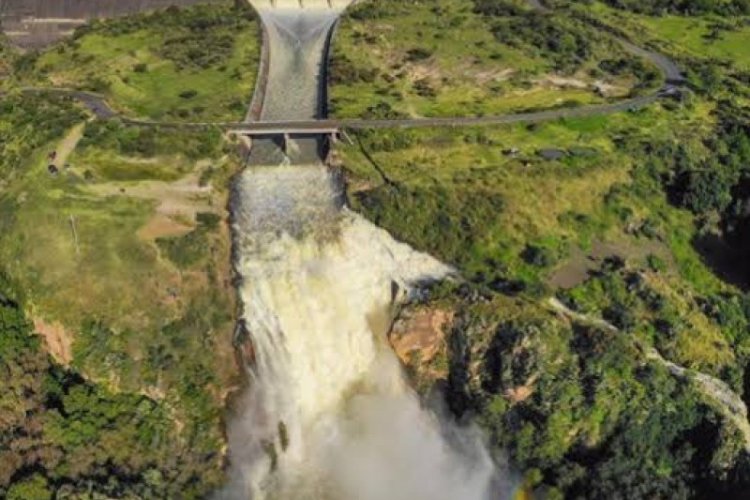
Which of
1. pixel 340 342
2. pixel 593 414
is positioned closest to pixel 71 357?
pixel 340 342

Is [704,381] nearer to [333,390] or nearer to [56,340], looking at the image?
[333,390]

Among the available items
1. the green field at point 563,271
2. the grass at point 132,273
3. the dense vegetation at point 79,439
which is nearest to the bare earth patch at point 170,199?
the grass at point 132,273

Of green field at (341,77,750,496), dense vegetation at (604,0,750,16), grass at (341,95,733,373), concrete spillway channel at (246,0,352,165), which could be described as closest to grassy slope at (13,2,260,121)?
concrete spillway channel at (246,0,352,165)

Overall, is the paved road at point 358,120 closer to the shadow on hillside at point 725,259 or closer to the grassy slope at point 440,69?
the grassy slope at point 440,69

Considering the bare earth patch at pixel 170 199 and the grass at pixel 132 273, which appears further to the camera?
the bare earth patch at pixel 170 199

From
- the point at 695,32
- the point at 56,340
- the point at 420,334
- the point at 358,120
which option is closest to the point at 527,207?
the point at 420,334

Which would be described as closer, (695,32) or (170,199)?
(170,199)

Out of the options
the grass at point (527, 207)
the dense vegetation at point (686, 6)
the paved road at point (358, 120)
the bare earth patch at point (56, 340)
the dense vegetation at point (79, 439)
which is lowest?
the dense vegetation at point (79, 439)
